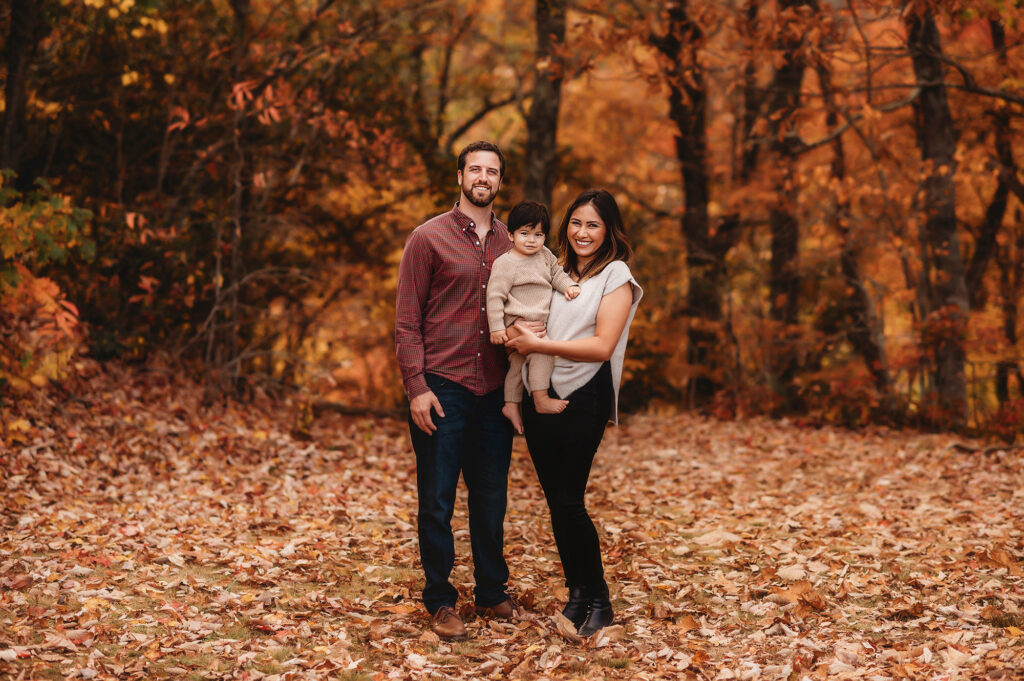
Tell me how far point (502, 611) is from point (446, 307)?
1623mm

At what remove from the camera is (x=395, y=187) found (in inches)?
462

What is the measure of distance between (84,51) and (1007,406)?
10.7 metres

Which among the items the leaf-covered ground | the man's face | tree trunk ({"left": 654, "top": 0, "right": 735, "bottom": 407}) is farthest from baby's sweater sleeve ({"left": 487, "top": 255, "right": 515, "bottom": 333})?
tree trunk ({"left": 654, "top": 0, "right": 735, "bottom": 407})

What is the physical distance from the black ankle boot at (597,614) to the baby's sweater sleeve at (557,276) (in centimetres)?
155

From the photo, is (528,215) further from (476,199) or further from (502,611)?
(502,611)

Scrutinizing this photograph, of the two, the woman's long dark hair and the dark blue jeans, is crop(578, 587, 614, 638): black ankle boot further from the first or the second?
the woman's long dark hair

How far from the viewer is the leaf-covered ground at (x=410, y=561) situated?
409 cm

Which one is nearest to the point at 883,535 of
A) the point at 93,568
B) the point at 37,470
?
the point at 93,568

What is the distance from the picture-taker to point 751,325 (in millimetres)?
12688

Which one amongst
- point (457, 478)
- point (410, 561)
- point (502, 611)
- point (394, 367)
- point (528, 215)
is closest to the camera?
point (528, 215)

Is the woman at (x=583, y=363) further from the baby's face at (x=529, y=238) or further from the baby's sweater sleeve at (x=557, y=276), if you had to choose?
the baby's face at (x=529, y=238)

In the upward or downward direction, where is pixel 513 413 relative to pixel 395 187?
downward

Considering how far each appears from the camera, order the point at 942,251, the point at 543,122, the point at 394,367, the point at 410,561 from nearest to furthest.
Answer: the point at 410,561 < the point at 543,122 < the point at 942,251 < the point at 394,367

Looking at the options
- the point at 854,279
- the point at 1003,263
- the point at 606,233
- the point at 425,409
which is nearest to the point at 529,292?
the point at 606,233
